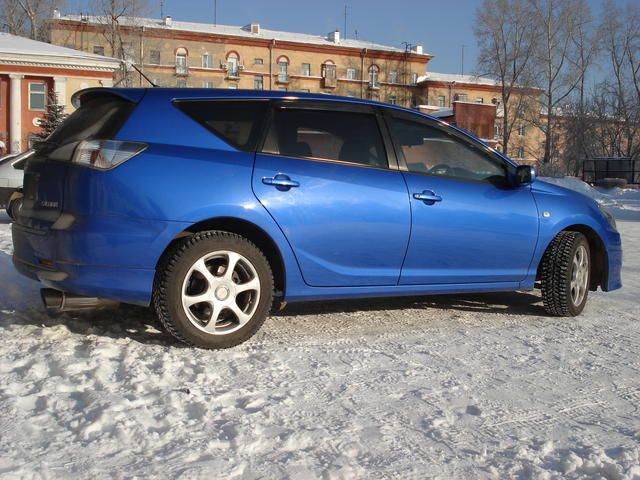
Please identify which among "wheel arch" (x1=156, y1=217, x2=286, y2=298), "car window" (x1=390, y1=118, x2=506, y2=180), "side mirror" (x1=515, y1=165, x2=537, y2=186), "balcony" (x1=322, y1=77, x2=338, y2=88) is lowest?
"wheel arch" (x1=156, y1=217, x2=286, y2=298)

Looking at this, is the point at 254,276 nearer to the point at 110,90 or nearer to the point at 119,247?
the point at 119,247

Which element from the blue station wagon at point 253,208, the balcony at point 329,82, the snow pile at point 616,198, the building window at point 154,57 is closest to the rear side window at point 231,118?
the blue station wagon at point 253,208

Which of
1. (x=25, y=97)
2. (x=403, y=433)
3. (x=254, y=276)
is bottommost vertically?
(x=403, y=433)

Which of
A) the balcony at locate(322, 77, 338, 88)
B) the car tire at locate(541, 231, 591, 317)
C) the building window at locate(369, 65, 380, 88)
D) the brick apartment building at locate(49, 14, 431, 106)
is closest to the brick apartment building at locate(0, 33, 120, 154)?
the brick apartment building at locate(49, 14, 431, 106)

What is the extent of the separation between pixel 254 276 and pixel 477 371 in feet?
4.39

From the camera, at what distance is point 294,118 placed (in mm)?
4094

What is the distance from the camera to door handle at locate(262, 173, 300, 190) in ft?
12.4

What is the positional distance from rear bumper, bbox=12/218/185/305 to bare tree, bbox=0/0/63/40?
4945 cm

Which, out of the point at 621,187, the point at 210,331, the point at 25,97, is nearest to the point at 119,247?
the point at 210,331

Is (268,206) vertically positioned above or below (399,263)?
above

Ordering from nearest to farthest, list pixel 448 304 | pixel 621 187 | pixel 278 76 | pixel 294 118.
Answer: pixel 294 118, pixel 448 304, pixel 621 187, pixel 278 76

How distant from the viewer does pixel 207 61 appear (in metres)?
61.1

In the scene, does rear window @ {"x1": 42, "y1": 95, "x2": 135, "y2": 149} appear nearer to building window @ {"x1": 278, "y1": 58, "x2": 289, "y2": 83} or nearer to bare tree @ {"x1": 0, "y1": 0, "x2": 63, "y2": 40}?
bare tree @ {"x1": 0, "y1": 0, "x2": 63, "y2": 40}

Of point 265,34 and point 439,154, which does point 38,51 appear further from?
point 439,154
